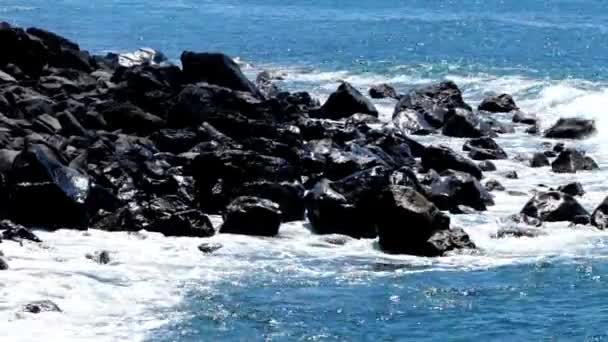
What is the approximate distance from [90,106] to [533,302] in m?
17.2

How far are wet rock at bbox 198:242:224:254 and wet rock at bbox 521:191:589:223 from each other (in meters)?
7.83

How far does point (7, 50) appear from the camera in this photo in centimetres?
3922

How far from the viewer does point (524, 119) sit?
144 feet

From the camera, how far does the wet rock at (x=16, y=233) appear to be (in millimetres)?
22939

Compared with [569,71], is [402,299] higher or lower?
lower

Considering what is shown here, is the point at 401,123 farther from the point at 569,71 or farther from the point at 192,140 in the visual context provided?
the point at 569,71

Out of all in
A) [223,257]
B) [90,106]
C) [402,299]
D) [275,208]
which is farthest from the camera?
[90,106]

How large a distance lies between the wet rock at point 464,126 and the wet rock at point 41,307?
22.7 m

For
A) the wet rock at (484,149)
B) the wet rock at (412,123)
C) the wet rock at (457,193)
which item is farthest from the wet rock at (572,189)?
the wet rock at (412,123)

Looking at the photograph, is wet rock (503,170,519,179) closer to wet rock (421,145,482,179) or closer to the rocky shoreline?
the rocky shoreline

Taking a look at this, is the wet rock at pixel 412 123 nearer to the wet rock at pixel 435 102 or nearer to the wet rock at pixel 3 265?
the wet rock at pixel 435 102

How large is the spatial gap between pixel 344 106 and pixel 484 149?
23.4 feet

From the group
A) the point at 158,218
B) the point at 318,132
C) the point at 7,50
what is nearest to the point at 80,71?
the point at 7,50

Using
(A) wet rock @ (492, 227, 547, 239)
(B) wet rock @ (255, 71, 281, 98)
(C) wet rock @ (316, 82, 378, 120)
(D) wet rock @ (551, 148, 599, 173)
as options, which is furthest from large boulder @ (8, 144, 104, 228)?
(B) wet rock @ (255, 71, 281, 98)
